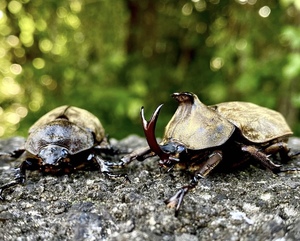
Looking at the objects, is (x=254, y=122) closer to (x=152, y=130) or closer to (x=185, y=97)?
(x=185, y=97)

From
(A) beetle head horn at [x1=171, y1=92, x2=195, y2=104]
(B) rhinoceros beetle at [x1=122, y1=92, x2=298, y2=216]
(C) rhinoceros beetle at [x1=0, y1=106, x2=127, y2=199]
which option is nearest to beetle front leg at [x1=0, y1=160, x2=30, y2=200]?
(C) rhinoceros beetle at [x1=0, y1=106, x2=127, y2=199]

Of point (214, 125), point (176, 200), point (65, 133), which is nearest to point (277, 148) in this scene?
point (214, 125)

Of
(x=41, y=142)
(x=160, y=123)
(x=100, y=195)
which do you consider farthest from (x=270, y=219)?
(x=160, y=123)

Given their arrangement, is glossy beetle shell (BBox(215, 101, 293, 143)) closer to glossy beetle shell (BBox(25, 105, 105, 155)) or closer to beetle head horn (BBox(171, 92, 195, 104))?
beetle head horn (BBox(171, 92, 195, 104))

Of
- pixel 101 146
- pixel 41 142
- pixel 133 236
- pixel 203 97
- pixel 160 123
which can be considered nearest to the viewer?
pixel 133 236

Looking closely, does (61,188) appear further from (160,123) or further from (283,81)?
(283,81)

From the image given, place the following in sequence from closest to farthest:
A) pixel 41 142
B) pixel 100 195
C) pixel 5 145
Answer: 1. pixel 100 195
2. pixel 41 142
3. pixel 5 145
